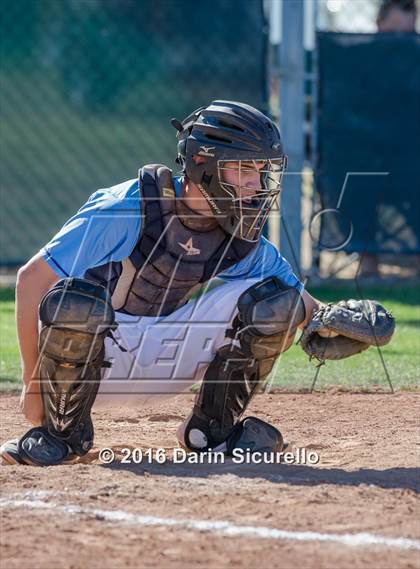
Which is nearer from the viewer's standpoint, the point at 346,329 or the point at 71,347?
the point at 71,347

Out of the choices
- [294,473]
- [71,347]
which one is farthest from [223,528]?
[71,347]

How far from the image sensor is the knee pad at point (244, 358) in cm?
396

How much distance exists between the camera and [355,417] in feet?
16.5

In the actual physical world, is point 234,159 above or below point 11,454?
above

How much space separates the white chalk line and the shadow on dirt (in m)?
0.49

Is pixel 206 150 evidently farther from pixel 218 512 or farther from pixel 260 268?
pixel 218 512

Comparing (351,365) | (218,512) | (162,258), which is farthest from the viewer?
(351,365)

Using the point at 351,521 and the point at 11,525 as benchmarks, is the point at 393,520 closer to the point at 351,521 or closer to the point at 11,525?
the point at 351,521

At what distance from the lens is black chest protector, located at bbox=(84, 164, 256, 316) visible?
4094 mm

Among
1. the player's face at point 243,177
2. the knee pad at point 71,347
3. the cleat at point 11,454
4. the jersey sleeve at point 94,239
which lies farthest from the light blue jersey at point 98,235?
the cleat at point 11,454

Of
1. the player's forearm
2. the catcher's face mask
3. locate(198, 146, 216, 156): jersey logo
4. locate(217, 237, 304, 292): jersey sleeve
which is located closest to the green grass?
locate(217, 237, 304, 292): jersey sleeve

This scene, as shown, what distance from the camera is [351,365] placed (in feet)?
21.2

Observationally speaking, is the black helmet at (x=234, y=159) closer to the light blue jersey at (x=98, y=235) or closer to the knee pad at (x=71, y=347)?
the light blue jersey at (x=98, y=235)

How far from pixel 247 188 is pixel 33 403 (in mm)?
1098
